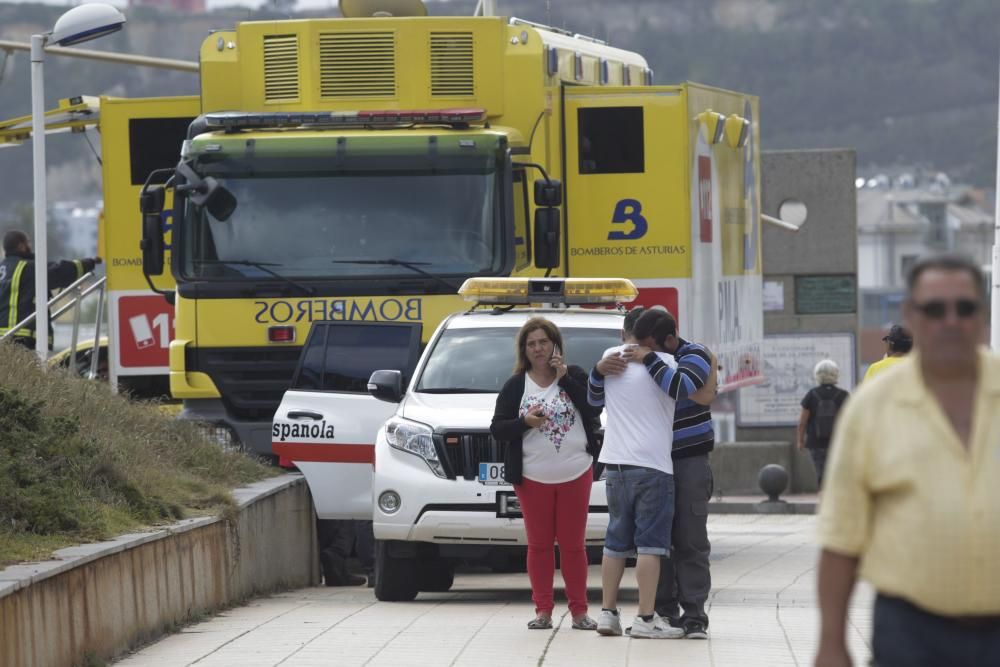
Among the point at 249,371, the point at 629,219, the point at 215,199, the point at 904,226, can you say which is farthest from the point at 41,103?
the point at 904,226

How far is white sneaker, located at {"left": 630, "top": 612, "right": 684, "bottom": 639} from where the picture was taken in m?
10.2

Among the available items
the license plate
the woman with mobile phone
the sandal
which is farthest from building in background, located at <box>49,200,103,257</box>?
the sandal

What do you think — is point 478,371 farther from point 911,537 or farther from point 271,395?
point 911,537

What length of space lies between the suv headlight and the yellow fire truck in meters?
2.69

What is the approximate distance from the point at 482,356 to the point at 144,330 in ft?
18.4

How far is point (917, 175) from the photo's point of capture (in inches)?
6786

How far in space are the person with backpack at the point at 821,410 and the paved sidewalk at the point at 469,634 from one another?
8.41 meters

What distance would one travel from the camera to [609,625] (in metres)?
10.2

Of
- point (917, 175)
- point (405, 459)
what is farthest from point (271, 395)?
point (917, 175)

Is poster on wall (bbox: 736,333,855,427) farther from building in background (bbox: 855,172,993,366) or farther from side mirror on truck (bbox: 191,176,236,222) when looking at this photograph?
building in background (bbox: 855,172,993,366)

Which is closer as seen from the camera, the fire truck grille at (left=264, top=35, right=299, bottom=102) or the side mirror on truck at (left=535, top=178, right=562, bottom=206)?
the side mirror on truck at (left=535, top=178, right=562, bottom=206)

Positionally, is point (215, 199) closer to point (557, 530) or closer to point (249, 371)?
point (249, 371)

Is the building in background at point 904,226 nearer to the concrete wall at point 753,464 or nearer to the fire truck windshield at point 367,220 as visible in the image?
the concrete wall at point 753,464

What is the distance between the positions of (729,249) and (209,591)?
28.0ft
